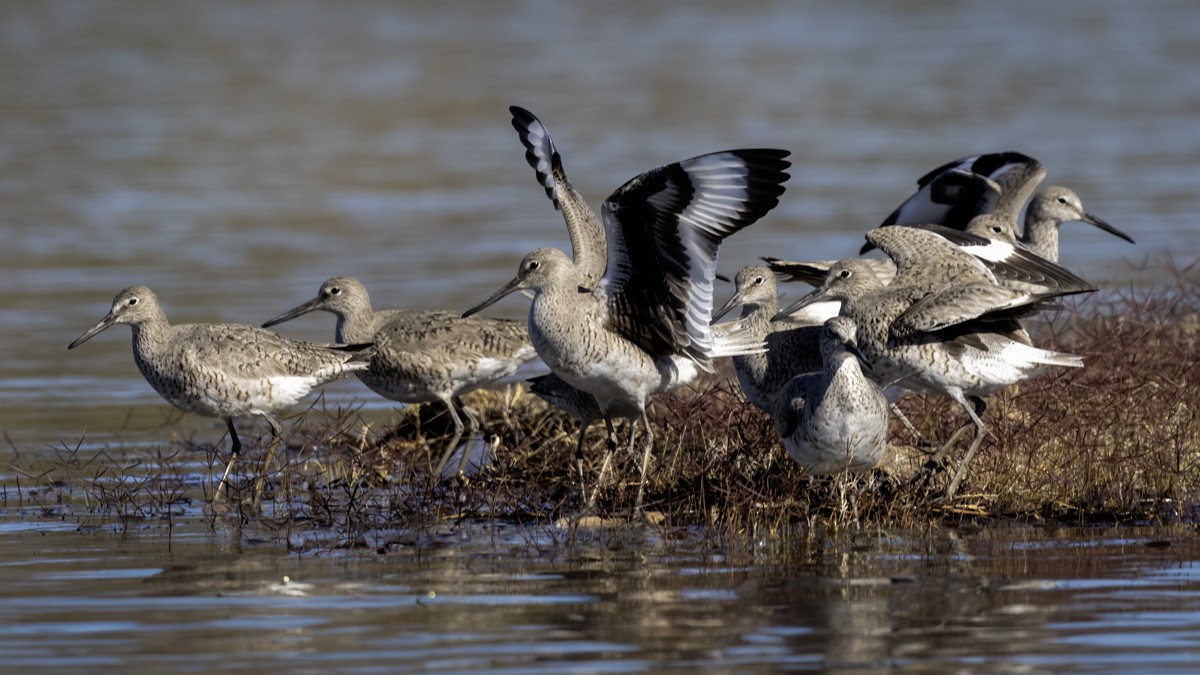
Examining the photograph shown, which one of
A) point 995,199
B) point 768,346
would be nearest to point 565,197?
point 768,346

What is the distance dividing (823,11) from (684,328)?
120ft

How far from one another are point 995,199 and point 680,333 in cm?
373

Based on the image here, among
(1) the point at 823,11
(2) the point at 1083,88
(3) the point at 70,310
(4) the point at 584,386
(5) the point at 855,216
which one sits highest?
(1) the point at 823,11

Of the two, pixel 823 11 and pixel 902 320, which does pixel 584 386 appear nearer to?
pixel 902 320

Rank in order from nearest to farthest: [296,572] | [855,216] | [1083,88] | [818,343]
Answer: [296,572], [818,343], [855,216], [1083,88]

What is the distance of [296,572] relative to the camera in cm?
789

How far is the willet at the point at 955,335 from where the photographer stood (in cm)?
876

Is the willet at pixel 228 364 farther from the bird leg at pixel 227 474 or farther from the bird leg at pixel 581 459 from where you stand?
the bird leg at pixel 581 459

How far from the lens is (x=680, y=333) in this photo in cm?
909

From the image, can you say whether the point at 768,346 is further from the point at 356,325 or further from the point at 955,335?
the point at 356,325

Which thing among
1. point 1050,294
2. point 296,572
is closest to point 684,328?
point 1050,294

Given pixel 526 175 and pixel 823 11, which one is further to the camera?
pixel 823 11

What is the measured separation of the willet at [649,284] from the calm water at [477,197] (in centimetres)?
136

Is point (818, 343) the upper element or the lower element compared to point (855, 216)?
lower
